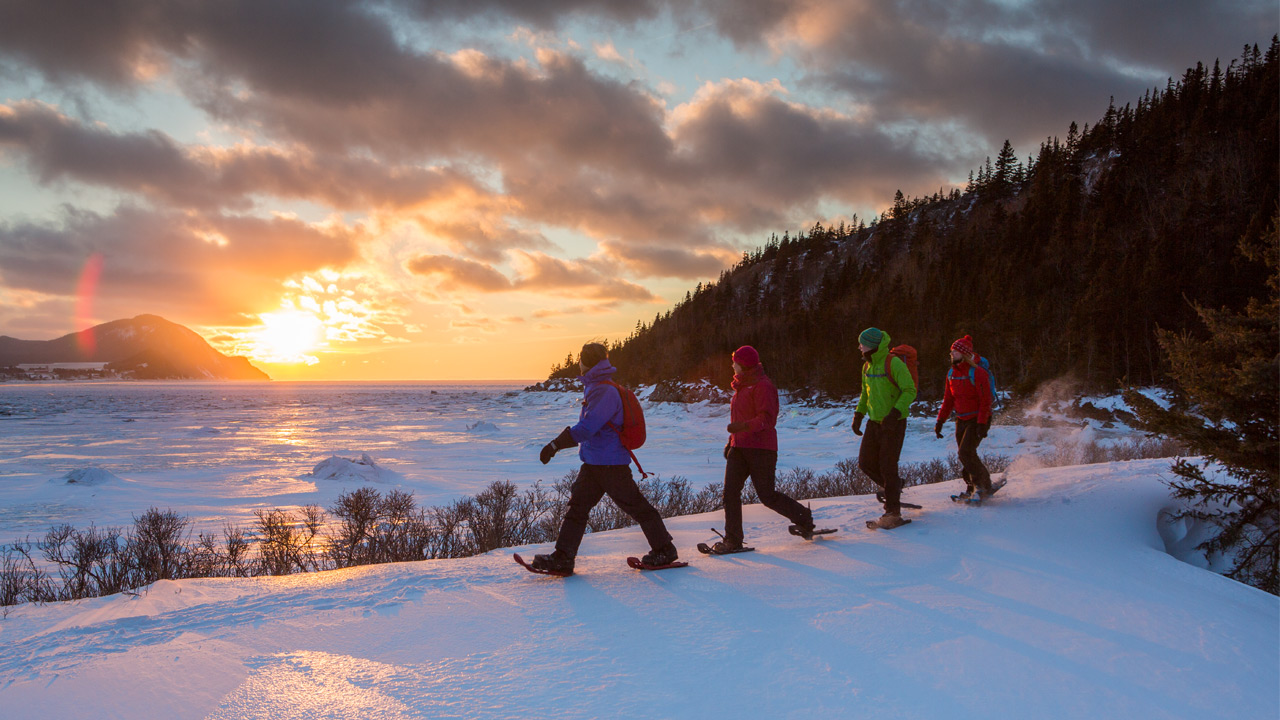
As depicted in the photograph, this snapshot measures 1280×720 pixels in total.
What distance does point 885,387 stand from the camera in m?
→ 5.52

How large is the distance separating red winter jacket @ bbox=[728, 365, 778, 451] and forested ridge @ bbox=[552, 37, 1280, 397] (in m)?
3.53

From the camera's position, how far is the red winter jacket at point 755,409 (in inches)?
188

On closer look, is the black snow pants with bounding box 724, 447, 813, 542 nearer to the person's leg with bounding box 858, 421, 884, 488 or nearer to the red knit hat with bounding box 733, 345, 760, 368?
the red knit hat with bounding box 733, 345, 760, 368

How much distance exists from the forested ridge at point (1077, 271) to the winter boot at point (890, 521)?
3.07 meters

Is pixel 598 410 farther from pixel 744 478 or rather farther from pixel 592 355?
pixel 744 478

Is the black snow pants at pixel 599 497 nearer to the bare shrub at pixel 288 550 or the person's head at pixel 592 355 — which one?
the person's head at pixel 592 355

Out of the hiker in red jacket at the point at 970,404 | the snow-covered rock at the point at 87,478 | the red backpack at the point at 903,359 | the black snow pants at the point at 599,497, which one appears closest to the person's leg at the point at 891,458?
the red backpack at the point at 903,359

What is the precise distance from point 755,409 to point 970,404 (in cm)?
274

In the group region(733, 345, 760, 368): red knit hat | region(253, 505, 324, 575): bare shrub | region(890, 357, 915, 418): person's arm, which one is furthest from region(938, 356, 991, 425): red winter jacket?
region(253, 505, 324, 575): bare shrub

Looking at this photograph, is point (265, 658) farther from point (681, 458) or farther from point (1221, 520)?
point (681, 458)

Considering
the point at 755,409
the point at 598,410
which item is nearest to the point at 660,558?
the point at 598,410

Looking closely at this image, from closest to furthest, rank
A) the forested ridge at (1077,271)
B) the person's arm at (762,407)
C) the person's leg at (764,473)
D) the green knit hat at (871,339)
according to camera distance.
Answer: the person's arm at (762,407), the person's leg at (764,473), the green knit hat at (871,339), the forested ridge at (1077,271)

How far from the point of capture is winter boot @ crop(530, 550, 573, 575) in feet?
14.1

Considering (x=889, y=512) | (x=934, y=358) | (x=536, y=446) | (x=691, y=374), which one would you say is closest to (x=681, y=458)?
(x=536, y=446)
